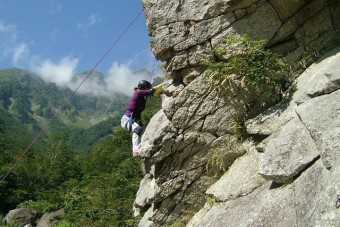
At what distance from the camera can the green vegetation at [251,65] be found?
8.99 meters

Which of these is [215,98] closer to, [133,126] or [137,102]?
[137,102]

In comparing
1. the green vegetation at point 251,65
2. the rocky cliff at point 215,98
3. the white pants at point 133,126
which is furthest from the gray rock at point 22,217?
the green vegetation at point 251,65

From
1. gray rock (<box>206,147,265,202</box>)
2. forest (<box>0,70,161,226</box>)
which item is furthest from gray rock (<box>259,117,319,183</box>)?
forest (<box>0,70,161,226</box>)

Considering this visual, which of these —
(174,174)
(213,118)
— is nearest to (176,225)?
(174,174)

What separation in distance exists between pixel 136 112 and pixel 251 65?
4.36 meters

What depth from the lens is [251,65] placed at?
913 cm

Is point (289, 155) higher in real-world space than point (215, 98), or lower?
lower

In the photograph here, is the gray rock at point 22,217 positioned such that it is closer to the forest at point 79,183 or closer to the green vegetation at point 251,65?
the forest at point 79,183

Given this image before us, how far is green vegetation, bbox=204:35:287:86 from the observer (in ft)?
29.5

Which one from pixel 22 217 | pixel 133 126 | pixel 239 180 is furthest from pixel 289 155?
pixel 22 217

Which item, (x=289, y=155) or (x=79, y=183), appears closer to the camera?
(x=289, y=155)

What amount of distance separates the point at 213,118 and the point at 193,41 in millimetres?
2018

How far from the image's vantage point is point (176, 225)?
9570mm

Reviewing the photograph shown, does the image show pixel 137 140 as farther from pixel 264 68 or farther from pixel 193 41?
pixel 264 68
